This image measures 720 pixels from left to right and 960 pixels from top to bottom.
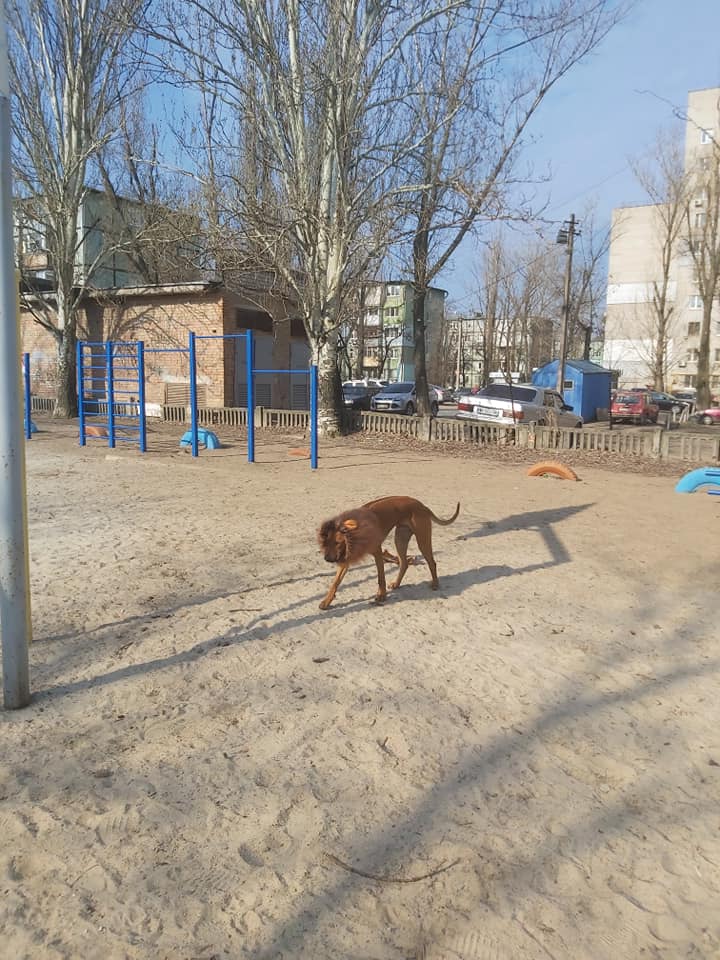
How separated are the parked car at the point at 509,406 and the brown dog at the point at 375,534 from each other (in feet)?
37.8

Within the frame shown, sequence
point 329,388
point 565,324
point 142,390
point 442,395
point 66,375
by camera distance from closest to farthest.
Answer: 1. point 142,390
2. point 329,388
3. point 66,375
4. point 565,324
5. point 442,395

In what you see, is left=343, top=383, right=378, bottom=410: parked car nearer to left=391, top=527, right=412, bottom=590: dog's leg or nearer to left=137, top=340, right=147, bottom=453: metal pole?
left=137, top=340, right=147, bottom=453: metal pole

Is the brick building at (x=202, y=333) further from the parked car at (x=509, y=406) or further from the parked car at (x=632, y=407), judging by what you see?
the parked car at (x=632, y=407)

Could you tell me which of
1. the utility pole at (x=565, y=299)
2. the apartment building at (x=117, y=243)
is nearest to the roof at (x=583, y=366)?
the utility pole at (x=565, y=299)

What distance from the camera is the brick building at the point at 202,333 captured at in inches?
796

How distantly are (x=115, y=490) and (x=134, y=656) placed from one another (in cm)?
544

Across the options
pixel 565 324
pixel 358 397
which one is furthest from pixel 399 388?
pixel 565 324

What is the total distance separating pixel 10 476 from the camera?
305cm

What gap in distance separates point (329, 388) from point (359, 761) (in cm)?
1317

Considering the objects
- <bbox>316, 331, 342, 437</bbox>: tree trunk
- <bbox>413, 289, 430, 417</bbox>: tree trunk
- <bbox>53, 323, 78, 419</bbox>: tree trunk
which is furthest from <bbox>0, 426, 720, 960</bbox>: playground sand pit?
<bbox>53, 323, 78, 419</bbox>: tree trunk

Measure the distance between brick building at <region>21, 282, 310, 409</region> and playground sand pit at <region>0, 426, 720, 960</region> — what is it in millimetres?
14922

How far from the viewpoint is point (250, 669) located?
3719 mm

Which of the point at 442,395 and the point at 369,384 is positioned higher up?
the point at 369,384

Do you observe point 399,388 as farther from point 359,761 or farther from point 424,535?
point 359,761
